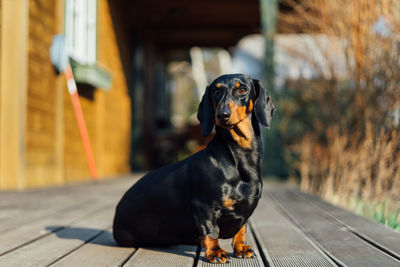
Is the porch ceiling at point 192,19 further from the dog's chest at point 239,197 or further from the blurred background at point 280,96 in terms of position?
the dog's chest at point 239,197

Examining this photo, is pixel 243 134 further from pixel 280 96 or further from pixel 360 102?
pixel 280 96

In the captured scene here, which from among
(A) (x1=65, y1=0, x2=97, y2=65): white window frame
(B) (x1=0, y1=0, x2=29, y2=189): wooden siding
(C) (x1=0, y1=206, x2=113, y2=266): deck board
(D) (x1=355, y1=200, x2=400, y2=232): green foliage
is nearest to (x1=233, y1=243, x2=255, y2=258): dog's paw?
(C) (x1=0, y1=206, x2=113, y2=266): deck board

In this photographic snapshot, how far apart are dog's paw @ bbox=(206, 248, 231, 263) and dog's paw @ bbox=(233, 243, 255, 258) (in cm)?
11

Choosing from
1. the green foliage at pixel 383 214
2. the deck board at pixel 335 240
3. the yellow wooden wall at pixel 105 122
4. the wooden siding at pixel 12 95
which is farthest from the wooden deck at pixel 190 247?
the yellow wooden wall at pixel 105 122

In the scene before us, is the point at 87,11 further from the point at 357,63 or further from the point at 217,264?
the point at 217,264

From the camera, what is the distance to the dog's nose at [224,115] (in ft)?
5.53

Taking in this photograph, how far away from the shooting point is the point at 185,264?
5.81ft

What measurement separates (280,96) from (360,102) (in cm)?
188

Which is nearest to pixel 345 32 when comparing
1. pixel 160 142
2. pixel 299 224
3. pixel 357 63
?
pixel 357 63

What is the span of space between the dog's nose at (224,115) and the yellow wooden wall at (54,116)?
3.21 metres

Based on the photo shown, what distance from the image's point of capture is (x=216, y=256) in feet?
5.82

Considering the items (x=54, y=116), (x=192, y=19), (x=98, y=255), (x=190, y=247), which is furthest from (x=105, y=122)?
(x=98, y=255)

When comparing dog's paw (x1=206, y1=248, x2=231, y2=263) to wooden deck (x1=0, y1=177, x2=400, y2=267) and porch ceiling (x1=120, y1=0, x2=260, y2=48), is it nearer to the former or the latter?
wooden deck (x1=0, y1=177, x2=400, y2=267)

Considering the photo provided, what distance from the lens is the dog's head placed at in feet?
5.84
